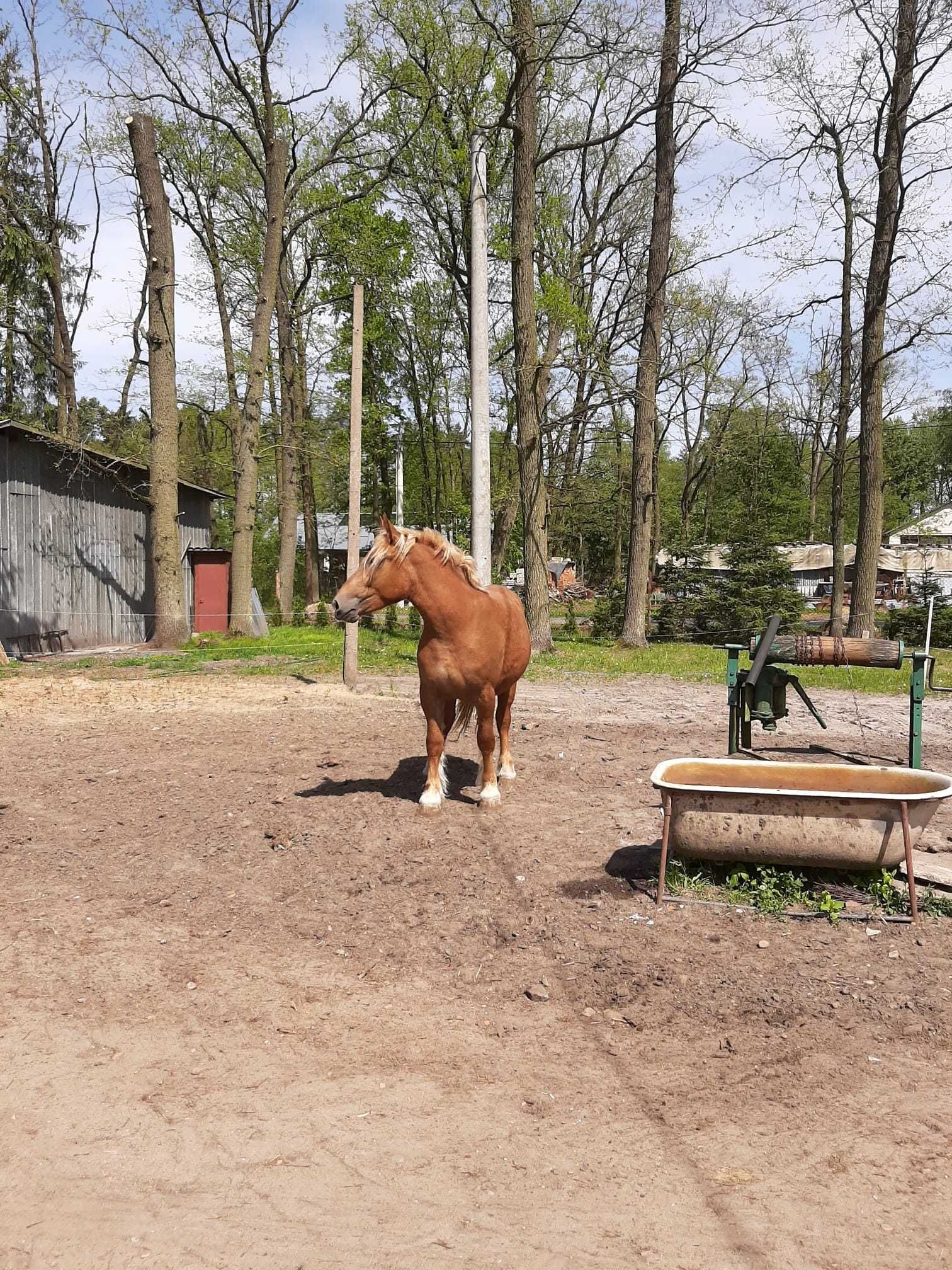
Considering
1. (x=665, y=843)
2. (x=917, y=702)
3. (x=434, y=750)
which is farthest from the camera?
(x=917, y=702)

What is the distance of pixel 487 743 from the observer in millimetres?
6148

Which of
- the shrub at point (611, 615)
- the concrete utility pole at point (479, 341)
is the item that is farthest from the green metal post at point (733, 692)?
the shrub at point (611, 615)

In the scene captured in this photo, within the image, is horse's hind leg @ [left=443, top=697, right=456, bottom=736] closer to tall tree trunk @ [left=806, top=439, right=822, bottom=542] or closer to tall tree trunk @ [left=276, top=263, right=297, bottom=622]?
tall tree trunk @ [left=276, top=263, right=297, bottom=622]

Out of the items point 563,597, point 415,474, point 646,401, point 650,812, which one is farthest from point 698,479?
point 650,812

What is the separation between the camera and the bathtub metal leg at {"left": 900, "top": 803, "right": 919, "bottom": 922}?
4.30 metres

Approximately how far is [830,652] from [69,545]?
16.7m

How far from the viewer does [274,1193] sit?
251 cm

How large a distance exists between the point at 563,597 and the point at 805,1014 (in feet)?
112

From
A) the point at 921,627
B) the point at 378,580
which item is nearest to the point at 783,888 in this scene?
the point at 378,580

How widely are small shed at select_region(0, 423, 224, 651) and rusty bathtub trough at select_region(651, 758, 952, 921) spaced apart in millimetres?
15954

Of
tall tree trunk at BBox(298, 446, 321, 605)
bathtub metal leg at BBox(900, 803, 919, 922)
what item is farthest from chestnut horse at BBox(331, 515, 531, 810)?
tall tree trunk at BBox(298, 446, 321, 605)

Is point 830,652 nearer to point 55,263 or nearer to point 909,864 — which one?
point 909,864

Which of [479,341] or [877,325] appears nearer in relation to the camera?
[479,341]

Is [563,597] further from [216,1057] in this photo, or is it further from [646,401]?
[216,1057]
